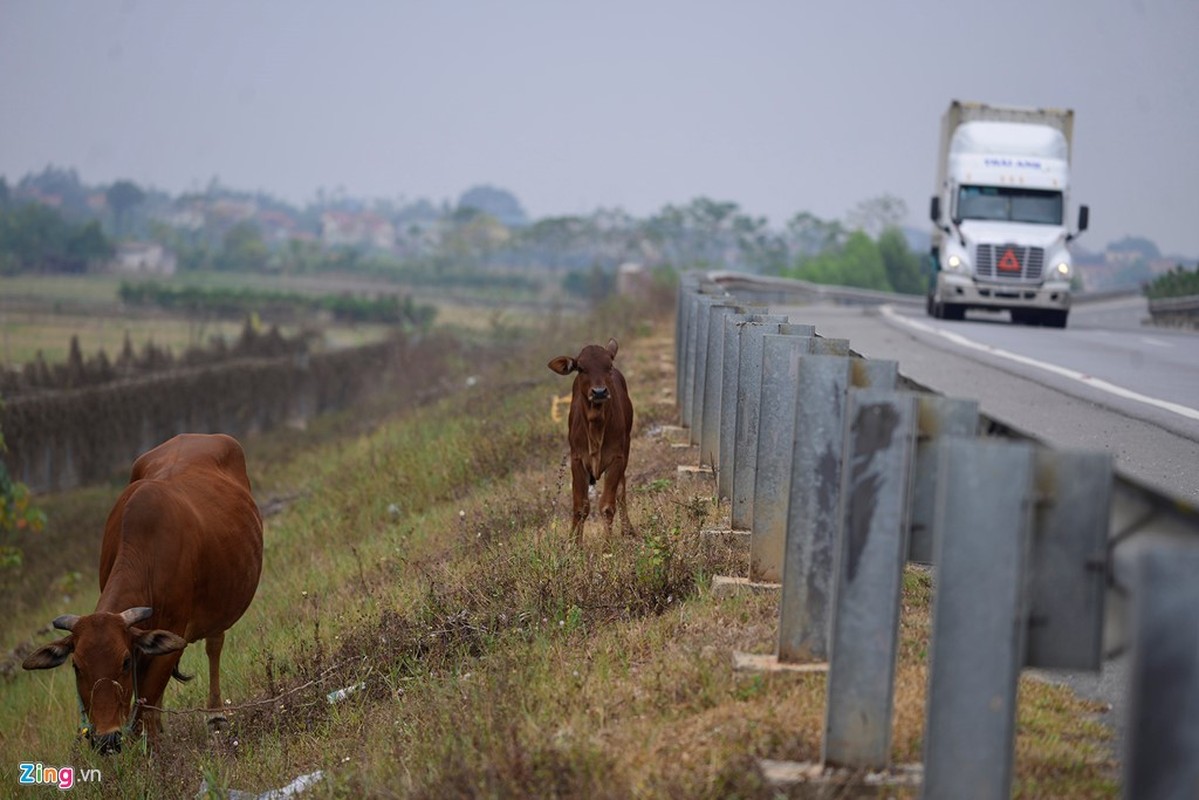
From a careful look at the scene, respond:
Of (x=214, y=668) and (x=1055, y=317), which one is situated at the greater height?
(x=1055, y=317)

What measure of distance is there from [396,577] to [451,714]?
477 cm

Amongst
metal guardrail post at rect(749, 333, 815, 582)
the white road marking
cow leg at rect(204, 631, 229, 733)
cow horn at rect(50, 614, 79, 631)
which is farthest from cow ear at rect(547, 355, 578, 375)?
the white road marking

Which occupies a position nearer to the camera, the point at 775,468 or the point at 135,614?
the point at 775,468

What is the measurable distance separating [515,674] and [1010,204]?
2518 centimetres

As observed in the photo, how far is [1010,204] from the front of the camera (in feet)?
96.6

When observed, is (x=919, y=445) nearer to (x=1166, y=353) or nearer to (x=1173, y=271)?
(x=1166, y=353)

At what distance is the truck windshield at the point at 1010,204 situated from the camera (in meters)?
29.3

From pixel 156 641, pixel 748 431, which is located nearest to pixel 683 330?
pixel 748 431

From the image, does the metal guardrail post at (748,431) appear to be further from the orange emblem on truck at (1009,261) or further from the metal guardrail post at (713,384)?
the orange emblem on truck at (1009,261)

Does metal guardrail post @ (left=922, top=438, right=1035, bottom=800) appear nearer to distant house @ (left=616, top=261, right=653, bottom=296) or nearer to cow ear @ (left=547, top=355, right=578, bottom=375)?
cow ear @ (left=547, top=355, right=578, bottom=375)

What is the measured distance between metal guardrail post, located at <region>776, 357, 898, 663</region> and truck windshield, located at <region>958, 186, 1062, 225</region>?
81.9ft

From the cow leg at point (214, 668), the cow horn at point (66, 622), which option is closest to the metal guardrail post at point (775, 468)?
the cow horn at point (66, 622)

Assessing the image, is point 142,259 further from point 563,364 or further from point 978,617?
point 978,617

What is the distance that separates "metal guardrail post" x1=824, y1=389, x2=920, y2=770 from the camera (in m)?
4.44
